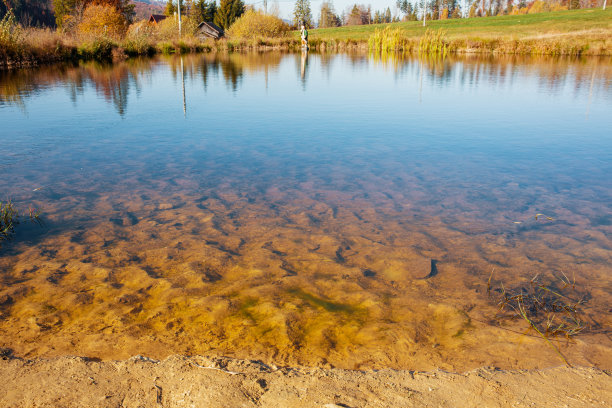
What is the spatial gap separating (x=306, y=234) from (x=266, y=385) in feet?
7.48

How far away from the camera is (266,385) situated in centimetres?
206

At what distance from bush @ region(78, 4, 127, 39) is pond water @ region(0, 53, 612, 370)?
2591cm

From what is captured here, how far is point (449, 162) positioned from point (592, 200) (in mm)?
2003

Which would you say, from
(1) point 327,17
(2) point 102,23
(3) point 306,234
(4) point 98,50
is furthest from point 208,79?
(1) point 327,17

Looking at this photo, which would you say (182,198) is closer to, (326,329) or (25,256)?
(25,256)

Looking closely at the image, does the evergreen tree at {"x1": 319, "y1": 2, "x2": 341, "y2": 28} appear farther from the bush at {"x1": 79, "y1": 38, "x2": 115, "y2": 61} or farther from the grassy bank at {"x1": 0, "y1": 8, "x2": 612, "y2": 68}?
the bush at {"x1": 79, "y1": 38, "x2": 115, "y2": 61}

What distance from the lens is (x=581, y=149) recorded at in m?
7.12

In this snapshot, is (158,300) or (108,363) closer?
(108,363)

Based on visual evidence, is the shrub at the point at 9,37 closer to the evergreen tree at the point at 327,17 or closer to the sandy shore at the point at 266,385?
the sandy shore at the point at 266,385

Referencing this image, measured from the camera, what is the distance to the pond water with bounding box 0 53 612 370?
2641mm

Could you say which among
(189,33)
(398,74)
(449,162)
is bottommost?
(449,162)

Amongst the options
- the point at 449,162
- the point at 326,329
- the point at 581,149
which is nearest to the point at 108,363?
the point at 326,329

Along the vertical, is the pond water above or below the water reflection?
below

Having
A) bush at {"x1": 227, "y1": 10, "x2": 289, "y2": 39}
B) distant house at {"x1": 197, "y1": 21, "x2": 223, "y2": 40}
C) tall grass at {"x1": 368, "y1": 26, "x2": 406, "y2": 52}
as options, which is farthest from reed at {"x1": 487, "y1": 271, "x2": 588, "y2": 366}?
distant house at {"x1": 197, "y1": 21, "x2": 223, "y2": 40}
